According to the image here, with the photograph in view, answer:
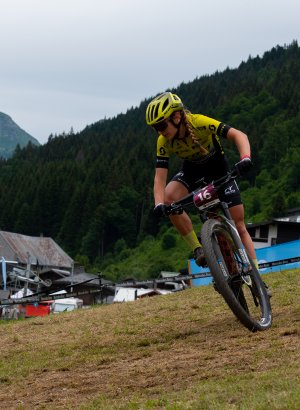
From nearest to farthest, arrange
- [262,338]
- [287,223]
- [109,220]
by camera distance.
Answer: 1. [262,338]
2. [287,223]
3. [109,220]

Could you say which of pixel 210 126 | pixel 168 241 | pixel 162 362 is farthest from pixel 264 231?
pixel 162 362

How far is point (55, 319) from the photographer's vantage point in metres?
13.1

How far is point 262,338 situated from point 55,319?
6.59m

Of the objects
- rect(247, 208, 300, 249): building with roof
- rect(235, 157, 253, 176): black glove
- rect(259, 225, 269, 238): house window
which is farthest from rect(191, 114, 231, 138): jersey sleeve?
rect(259, 225, 269, 238): house window

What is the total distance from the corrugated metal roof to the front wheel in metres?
105

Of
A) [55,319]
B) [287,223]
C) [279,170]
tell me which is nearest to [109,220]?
[279,170]

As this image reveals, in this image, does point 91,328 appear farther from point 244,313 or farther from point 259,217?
point 259,217

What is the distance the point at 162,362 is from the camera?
22.8 ft

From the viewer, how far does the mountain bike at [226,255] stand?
7.30 metres

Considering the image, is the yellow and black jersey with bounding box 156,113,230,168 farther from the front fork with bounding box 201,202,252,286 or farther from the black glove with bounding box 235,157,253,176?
the front fork with bounding box 201,202,252,286

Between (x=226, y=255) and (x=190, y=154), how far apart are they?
1.34 metres

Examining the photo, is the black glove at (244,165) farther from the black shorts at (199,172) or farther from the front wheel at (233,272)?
the black shorts at (199,172)

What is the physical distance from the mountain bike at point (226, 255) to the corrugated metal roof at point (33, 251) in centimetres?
10525

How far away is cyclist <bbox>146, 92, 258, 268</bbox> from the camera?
7.86 metres
